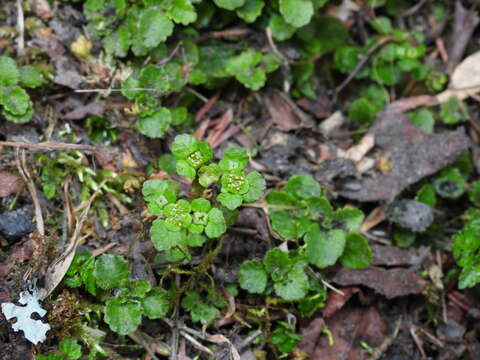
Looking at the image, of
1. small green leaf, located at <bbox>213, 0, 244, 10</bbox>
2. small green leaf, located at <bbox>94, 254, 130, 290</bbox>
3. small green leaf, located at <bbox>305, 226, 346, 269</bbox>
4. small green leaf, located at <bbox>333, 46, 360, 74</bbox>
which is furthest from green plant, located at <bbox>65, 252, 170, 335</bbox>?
small green leaf, located at <bbox>333, 46, 360, 74</bbox>

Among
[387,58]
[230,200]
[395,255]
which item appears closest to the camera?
[230,200]

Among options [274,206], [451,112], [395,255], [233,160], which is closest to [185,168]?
[233,160]

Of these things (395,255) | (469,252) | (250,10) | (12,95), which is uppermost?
(250,10)

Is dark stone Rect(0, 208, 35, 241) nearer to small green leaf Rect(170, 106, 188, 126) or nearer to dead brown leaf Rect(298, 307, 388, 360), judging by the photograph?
small green leaf Rect(170, 106, 188, 126)

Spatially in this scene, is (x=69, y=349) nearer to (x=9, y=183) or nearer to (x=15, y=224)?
(x=15, y=224)

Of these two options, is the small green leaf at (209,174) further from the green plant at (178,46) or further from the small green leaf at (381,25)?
the small green leaf at (381,25)

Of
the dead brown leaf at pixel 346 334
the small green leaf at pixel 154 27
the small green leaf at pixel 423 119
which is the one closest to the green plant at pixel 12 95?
the small green leaf at pixel 154 27

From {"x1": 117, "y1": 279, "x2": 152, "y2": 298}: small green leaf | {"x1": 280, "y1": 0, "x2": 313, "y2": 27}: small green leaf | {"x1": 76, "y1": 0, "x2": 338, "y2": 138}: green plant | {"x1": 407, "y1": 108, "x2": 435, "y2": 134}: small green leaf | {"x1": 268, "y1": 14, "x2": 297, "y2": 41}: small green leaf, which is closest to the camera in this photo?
{"x1": 117, "y1": 279, "x2": 152, "y2": 298}: small green leaf
